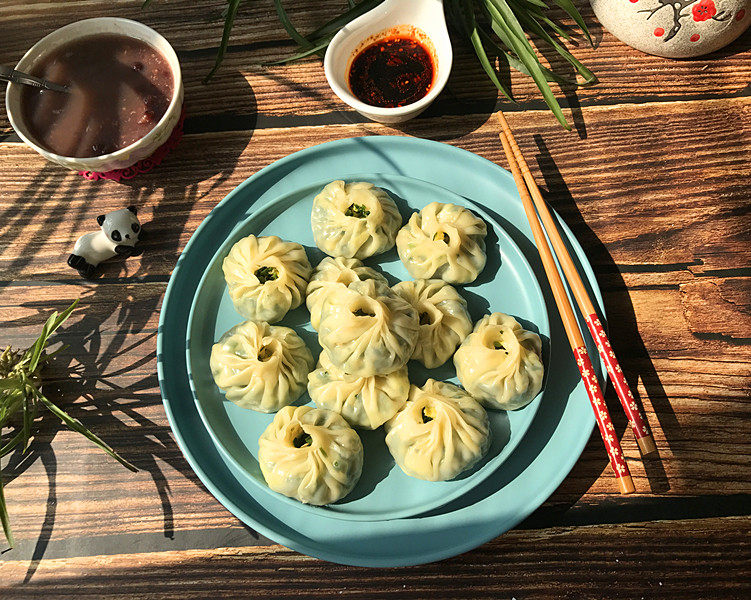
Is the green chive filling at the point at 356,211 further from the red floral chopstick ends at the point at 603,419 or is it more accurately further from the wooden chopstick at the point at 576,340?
the red floral chopstick ends at the point at 603,419

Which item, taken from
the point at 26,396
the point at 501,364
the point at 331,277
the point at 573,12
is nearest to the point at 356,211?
the point at 331,277

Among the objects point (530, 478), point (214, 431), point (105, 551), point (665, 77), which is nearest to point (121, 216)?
point (214, 431)

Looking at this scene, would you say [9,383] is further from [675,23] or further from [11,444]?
[675,23]

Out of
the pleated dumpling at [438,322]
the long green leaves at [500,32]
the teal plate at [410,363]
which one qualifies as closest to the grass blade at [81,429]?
the teal plate at [410,363]

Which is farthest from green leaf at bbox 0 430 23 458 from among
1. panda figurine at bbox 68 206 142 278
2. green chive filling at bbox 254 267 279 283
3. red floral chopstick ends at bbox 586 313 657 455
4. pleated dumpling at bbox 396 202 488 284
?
red floral chopstick ends at bbox 586 313 657 455

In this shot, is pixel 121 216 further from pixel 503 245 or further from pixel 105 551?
pixel 503 245
